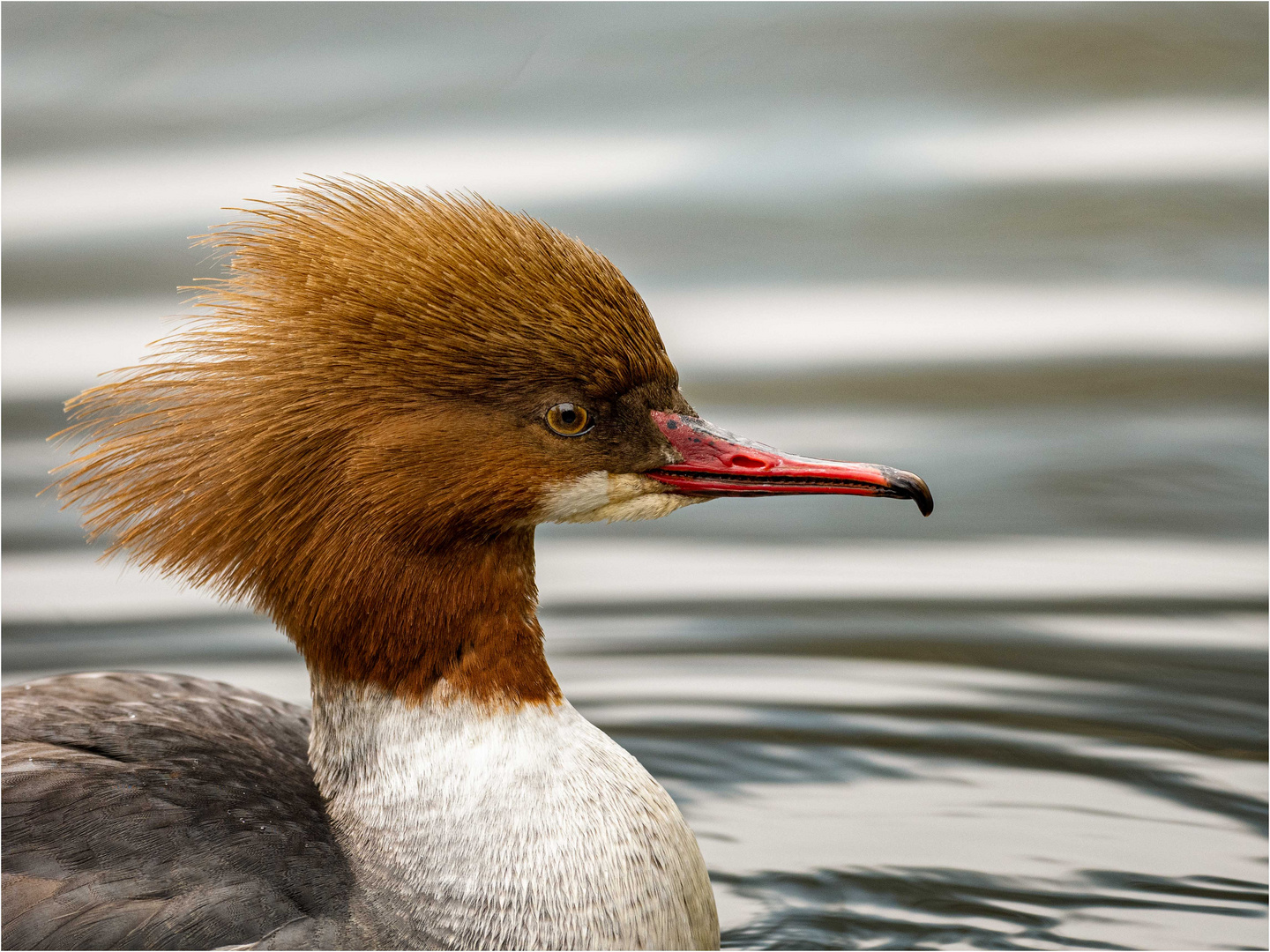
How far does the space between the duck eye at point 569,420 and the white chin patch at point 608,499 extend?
0.09 meters

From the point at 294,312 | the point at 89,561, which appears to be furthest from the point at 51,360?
the point at 294,312

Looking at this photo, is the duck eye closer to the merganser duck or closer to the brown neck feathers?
the merganser duck

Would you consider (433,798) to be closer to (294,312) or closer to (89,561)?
(294,312)

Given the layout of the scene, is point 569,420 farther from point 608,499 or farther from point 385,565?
point 385,565

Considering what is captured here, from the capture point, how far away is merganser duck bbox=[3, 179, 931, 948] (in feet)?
8.82

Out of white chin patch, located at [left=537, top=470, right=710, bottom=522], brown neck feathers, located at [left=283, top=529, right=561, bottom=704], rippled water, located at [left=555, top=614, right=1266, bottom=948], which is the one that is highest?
white chin patch, located at [left=537, top=470, right=710, bottom=522]

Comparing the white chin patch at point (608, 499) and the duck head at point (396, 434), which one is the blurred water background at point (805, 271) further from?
the duck head at point (396, 434)

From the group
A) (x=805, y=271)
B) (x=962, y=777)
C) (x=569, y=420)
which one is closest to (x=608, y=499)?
A: (x=569, y=420)

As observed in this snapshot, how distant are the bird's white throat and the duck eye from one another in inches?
21.6

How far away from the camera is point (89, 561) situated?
15.6 feet

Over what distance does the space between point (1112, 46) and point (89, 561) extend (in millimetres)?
3714

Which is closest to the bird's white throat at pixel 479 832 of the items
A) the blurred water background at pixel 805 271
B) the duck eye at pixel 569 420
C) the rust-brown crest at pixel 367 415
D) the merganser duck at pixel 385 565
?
the merganser duck at pixel 385 565

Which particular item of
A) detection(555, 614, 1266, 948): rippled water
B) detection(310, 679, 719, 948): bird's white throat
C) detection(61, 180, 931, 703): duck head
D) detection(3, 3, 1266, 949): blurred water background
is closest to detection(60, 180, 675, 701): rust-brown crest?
detection(61, 180, 931, 703): duck head

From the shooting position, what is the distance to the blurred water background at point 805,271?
460 centimetres
